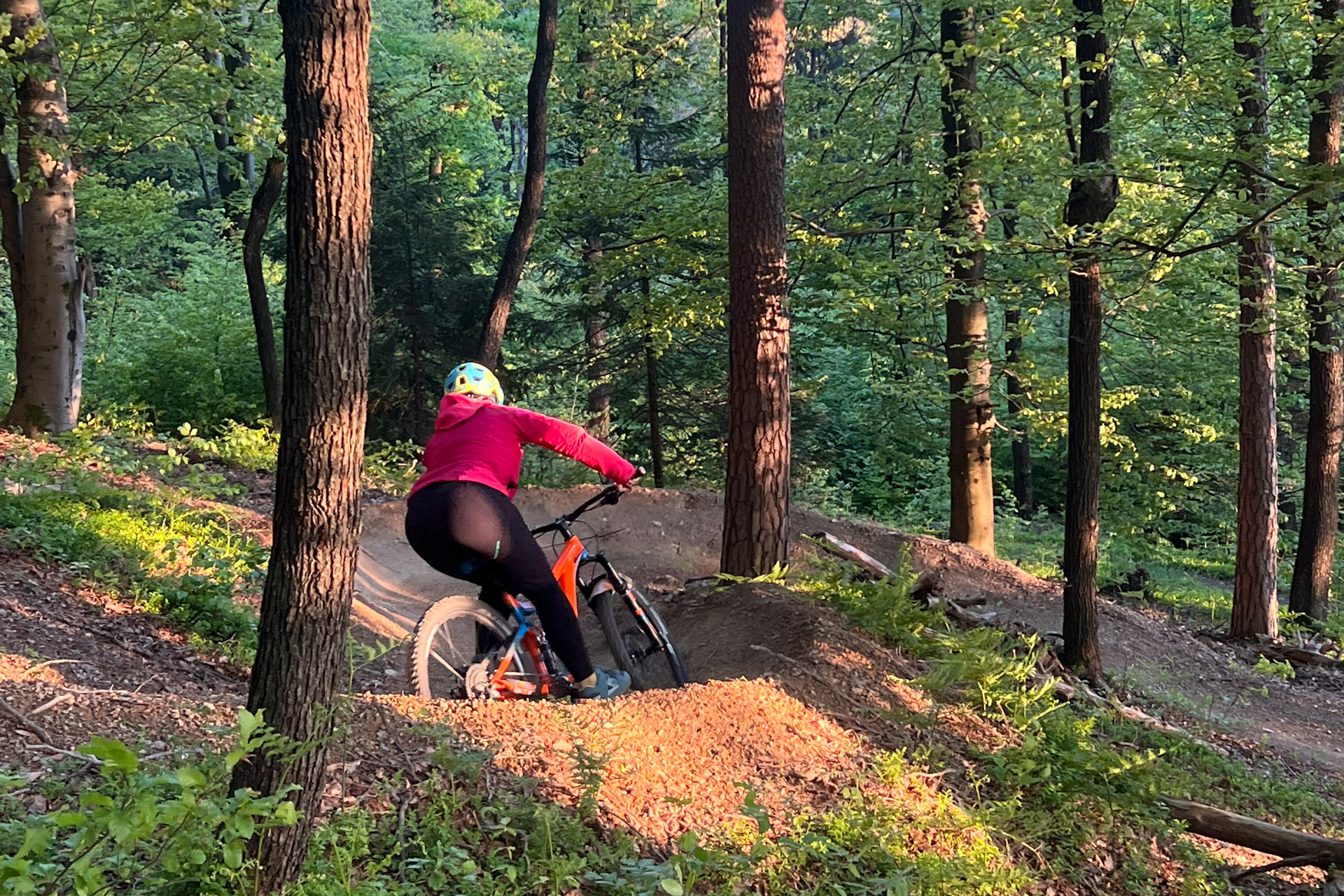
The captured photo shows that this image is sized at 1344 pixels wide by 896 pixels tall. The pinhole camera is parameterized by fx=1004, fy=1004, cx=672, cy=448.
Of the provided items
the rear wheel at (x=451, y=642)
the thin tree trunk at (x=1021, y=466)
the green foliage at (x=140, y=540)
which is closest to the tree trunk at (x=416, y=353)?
the green foliage at (x=140, y=540)

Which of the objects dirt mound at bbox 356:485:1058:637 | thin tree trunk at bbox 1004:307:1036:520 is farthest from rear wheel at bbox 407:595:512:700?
thin tree trunk at bbox 1004:307:1036:520

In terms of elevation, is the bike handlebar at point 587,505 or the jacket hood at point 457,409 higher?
the jacket hood at point 457,409

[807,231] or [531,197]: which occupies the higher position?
[531,197]

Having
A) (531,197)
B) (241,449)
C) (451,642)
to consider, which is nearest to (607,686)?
Answer: (451,642)

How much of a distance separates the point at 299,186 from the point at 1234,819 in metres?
5.29

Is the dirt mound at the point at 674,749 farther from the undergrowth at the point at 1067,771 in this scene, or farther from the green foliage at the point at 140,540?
the green foliage at the point at 140,540

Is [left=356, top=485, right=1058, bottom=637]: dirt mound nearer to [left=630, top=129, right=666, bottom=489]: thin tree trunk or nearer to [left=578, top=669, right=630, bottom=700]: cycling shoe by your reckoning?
[left=630, top=129, right=666, bottom=489]: thin tree trunk

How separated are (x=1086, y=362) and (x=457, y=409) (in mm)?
5115

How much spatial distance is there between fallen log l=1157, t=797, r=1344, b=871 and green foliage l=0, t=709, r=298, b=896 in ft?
14.8

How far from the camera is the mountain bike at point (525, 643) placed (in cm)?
538

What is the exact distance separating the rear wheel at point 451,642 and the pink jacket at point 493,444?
67 cm

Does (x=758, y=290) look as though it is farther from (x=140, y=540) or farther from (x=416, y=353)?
(x=416, y=353)

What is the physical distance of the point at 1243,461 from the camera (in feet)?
40.4

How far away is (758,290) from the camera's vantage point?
24.5 ft
